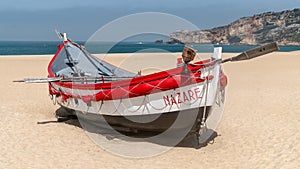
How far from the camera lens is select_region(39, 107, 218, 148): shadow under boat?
6.82 meters

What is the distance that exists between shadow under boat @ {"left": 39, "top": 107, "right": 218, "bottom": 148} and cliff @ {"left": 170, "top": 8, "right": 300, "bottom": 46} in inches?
4558

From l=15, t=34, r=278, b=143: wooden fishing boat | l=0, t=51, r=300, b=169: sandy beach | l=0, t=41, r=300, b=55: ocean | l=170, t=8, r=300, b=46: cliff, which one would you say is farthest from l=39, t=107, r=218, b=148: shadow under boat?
l=170, t=8, r=300, b=46: cliff

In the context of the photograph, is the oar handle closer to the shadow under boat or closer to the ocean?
the ocean

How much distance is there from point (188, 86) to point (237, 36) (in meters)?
152

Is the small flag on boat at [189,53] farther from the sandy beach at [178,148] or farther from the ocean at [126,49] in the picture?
the sandy beach at [178,148]

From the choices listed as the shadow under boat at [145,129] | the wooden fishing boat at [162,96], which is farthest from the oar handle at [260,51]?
the shadow under boat at [145,129]

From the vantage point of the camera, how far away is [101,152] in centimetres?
679

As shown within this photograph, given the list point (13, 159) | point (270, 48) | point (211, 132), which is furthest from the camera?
point (211, 132)

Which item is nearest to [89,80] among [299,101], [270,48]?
[270,48]

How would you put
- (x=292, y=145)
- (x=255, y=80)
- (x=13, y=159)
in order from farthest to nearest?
(x=255, y=80) < (x=292, y=145) < (x=13, y=159)

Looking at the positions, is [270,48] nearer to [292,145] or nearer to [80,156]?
[292,145]

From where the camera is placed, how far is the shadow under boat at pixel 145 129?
6.82 metres

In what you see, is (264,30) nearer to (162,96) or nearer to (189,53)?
(162,96)

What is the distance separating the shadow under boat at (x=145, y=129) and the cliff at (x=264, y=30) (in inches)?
4558
